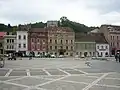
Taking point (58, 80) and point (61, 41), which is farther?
point (61, 41)

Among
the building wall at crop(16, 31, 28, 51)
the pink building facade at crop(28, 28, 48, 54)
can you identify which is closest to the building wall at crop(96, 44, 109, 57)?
the pink building facade at crop(28, 28, 48, 54)

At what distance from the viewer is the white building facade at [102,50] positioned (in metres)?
85.1

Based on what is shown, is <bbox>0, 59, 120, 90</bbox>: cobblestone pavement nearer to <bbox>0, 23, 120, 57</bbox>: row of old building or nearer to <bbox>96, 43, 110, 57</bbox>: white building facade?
<bbox>0, 23, 120, 57</bbox>: row of old building

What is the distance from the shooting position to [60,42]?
82.4 m

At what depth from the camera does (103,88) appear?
1439 centimetres

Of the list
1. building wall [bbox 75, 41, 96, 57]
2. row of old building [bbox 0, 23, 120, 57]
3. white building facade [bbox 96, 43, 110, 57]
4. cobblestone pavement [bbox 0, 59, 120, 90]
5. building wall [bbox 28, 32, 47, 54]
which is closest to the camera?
cobblestone pavement [bbox 0, 59, 120, 90]

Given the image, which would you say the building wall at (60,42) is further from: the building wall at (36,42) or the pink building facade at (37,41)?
the building wall at (36,42)

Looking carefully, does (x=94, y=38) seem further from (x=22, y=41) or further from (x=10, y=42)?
(x=10, y=42)

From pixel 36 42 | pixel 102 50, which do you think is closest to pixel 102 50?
pixel 102 50

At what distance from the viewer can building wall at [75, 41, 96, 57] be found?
84.1 m

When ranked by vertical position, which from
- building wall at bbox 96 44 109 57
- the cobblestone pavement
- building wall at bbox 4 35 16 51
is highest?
building wall at bbox 4 35 16 51

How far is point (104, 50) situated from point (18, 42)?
87.1 feet

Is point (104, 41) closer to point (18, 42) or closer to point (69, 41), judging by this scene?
point (69, 41)

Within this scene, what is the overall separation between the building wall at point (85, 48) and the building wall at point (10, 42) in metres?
19.0
